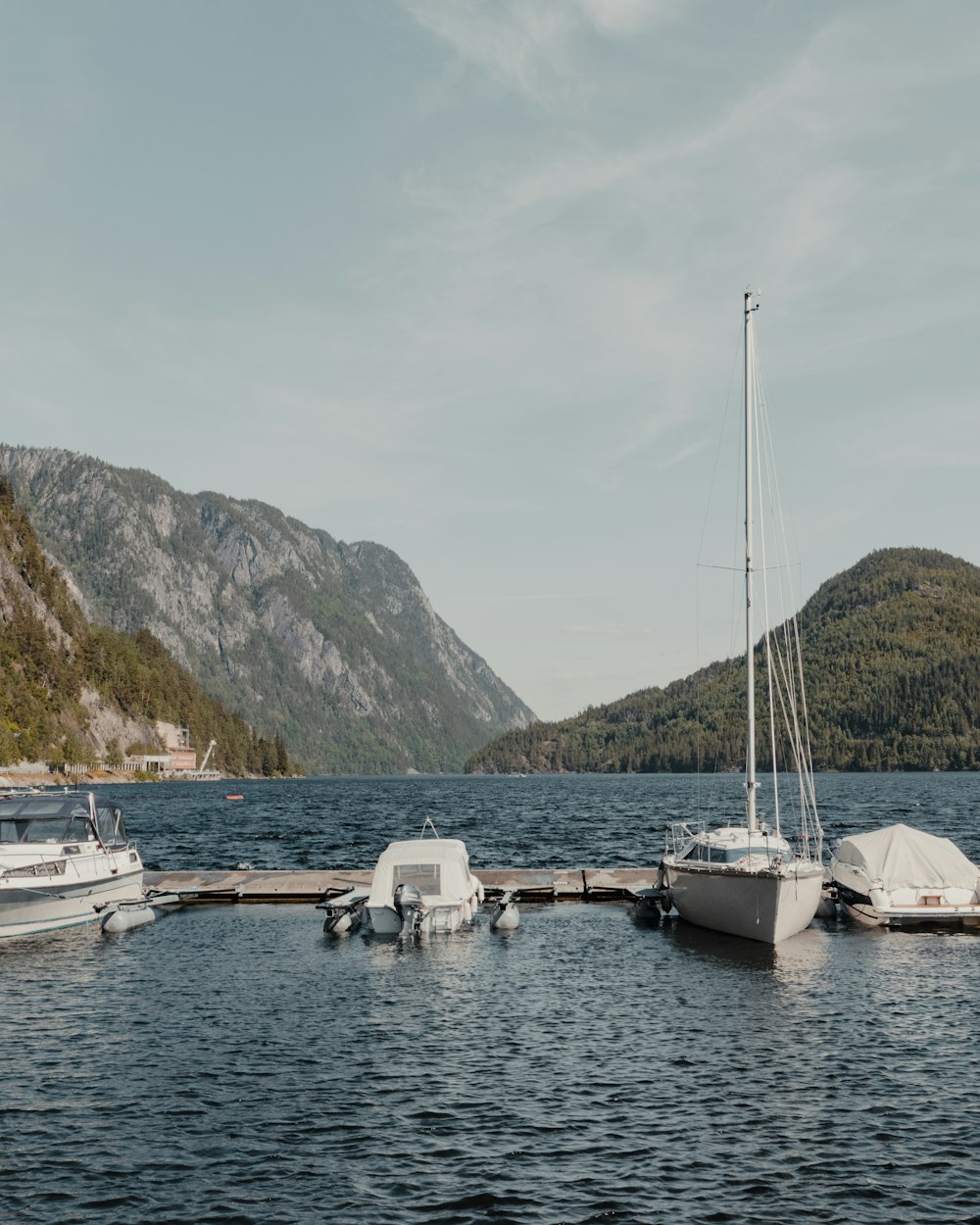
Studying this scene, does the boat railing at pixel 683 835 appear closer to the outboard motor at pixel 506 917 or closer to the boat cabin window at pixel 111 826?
the outboard motor at pixel 506 917

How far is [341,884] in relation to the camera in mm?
52781

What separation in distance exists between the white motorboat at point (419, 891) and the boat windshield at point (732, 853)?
962 centimetres

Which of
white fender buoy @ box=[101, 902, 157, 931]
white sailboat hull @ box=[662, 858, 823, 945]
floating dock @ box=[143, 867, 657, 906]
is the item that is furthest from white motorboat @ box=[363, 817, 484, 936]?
white fender buoy @ box=[101, 902, 157, 931]

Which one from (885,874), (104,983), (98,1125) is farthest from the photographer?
(885,874)

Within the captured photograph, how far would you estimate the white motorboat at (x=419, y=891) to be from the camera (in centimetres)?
4203

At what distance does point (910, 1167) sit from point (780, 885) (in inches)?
768

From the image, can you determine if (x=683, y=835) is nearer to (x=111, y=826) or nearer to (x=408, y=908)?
(x=408, y=908)

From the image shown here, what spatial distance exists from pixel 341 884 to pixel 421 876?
416 inches

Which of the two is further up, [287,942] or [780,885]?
[780,885]

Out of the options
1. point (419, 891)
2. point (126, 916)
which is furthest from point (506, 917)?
Answer: point (126, 916)

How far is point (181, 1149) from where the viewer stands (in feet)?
65.1

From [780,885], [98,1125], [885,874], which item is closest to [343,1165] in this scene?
[98,1125]

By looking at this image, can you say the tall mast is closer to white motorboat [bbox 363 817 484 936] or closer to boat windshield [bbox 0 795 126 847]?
white motorboat [bbox 363 817 484 936]

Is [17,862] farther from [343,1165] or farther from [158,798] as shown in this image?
[158,798]
